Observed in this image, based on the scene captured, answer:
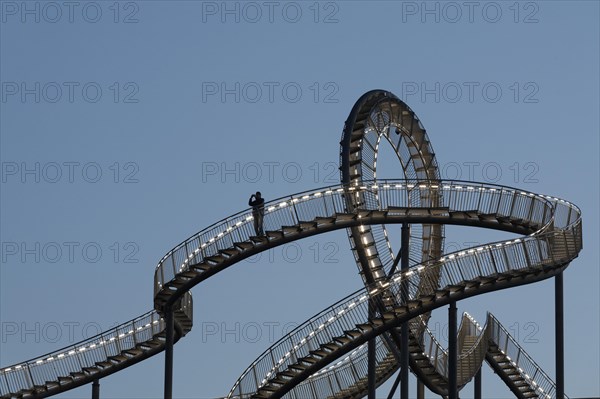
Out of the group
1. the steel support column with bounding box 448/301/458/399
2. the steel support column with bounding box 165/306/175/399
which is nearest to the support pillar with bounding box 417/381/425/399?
the steel support column with bounding box 448/301/458/399

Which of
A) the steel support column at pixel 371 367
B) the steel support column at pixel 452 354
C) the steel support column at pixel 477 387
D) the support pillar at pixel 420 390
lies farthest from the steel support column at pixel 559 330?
the support pillar at pixel 420 390

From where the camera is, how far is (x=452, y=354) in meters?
50.6

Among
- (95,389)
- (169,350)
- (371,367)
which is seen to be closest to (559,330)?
(371,367)

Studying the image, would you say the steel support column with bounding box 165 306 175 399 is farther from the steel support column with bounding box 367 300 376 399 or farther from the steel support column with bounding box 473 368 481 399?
the steel support column with bounding box 473 368 481 399

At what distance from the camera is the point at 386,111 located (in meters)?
58.5

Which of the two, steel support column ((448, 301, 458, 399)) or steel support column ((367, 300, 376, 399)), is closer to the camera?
steel support column ((448, 301, 458, 399))

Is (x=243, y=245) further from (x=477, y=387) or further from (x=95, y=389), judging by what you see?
(x=477, y=387)

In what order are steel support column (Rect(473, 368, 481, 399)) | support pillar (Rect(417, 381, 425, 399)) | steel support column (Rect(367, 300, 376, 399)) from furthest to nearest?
1. support pillar (Rect(417, 381, 425, 399))
2. steel support column (Rect(473, 368, 481, 399))
3. steel support column (Rect(367, 300, 376, 399))

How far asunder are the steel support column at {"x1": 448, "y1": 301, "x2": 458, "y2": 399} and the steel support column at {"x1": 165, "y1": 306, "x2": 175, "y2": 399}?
8224 millimetres

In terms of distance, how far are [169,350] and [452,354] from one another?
336 inches

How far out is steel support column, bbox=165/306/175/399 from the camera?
5325cm

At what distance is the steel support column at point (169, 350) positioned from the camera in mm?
53250

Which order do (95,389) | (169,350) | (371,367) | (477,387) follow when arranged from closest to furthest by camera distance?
(371,367)
(169,350)
(95,389)
(477,387)

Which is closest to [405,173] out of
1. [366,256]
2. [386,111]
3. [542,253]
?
[386,111]
